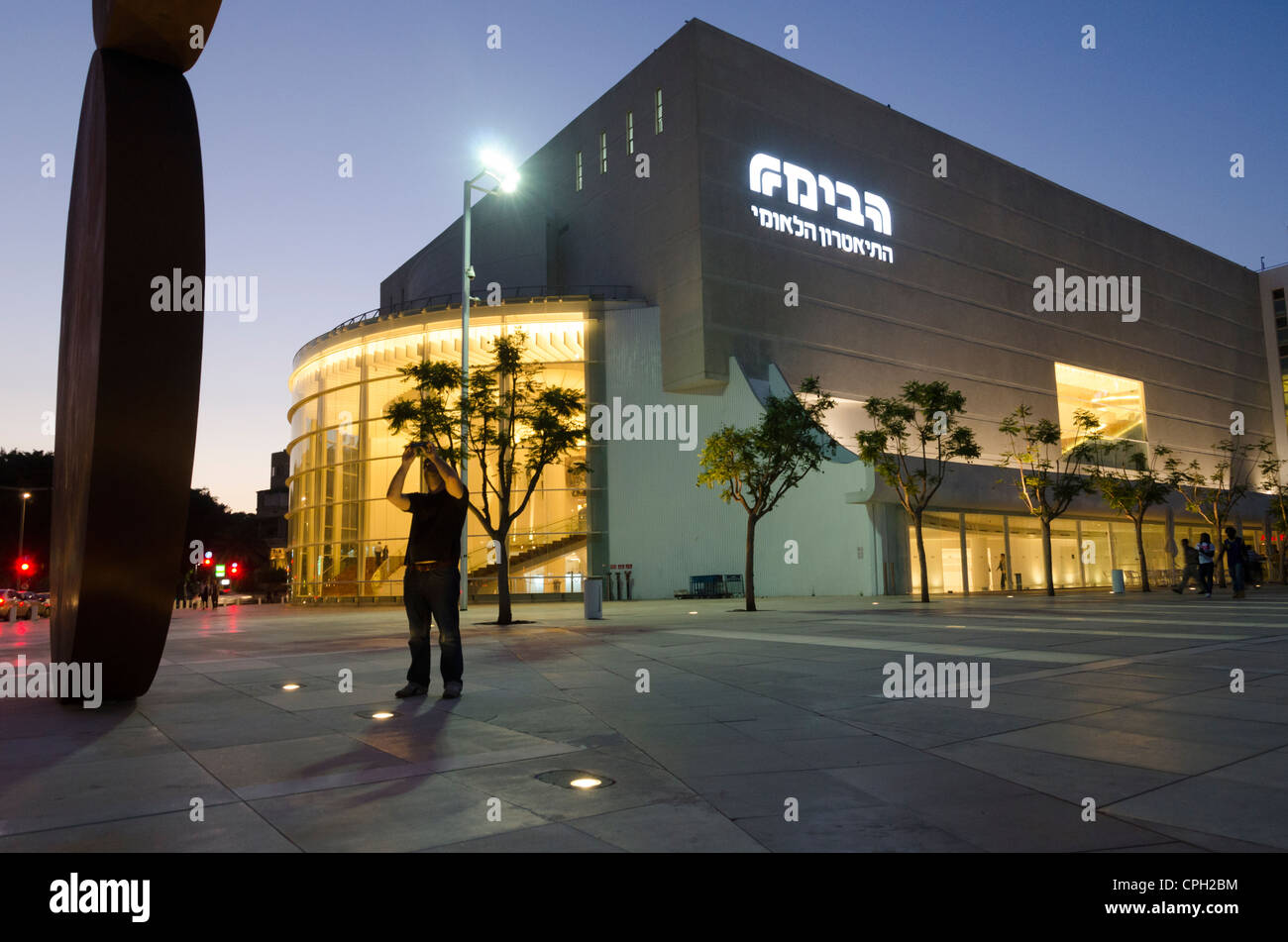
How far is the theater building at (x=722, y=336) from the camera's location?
1314 inches

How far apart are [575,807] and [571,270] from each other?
40000 millimetres

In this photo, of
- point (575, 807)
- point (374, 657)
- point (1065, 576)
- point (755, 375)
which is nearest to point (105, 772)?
point (575, 807)

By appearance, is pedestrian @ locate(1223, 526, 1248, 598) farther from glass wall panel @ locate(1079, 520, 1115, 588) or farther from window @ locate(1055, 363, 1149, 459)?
window @ locate(1055, 363, 1149, 459)

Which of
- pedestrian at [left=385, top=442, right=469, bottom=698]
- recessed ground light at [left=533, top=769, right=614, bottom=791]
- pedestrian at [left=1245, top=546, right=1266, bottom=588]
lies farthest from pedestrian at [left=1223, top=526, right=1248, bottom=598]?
recessed ground light at [left=533, top=769, right=614, bottom=791]

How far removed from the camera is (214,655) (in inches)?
465

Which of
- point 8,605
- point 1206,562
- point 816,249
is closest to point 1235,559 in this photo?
point 1206,562

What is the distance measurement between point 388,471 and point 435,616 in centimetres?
3082

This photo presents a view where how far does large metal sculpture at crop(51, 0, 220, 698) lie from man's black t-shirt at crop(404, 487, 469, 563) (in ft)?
6.08

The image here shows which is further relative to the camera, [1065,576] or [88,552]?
[1065,576]

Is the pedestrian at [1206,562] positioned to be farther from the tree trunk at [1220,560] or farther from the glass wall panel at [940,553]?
the glass wall panel at [940,553]

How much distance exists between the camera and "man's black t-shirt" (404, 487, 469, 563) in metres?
7.11

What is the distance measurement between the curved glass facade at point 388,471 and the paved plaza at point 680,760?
25386mm

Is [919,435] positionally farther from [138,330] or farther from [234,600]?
[234,600]
